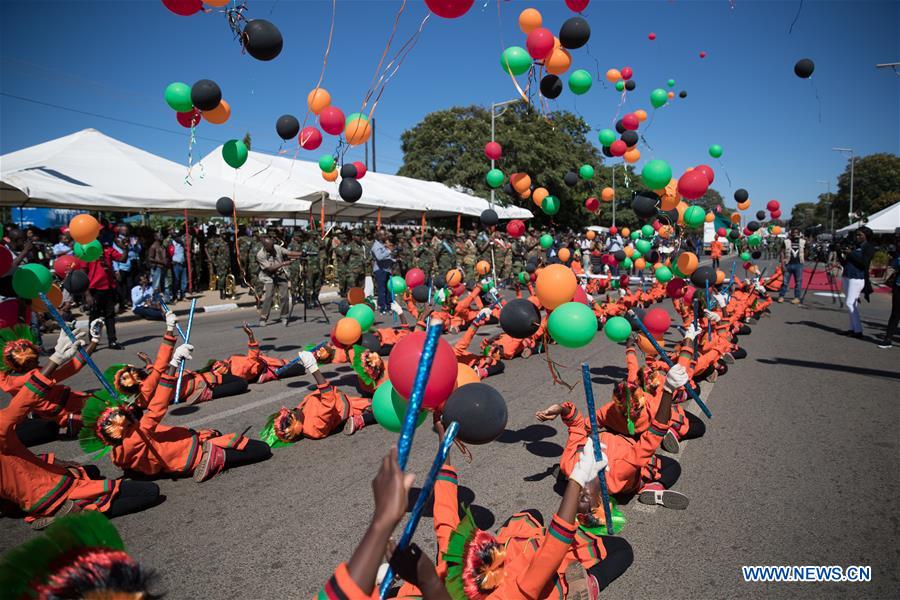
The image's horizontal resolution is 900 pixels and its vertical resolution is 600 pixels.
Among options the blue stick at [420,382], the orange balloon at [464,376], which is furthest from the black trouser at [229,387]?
the blue stick at [420,382]

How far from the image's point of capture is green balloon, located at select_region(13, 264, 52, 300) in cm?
452

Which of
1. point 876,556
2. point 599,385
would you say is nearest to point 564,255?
point 599,385

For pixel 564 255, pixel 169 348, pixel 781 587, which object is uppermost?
pixel 564 255

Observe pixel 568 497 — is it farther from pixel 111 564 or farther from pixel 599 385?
pixel 599 385

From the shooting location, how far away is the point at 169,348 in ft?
12.8

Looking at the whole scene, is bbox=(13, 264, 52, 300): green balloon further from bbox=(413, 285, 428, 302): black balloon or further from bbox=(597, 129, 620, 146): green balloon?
bbox=(597, 129, 620, 146): green balloon

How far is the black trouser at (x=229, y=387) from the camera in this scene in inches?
253

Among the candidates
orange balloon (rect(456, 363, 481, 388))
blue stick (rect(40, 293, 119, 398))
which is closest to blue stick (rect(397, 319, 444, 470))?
orange balloon (rect(456, 363, 481, 388))

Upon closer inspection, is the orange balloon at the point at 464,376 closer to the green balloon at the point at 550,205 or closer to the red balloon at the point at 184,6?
the red balloon at the point at 184,6

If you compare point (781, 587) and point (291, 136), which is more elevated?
point (291, 136)

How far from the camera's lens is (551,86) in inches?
281

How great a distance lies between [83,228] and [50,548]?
257 inches

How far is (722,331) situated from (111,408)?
318 inches

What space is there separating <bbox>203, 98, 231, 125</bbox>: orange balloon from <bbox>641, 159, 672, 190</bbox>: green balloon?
554 centimetres
